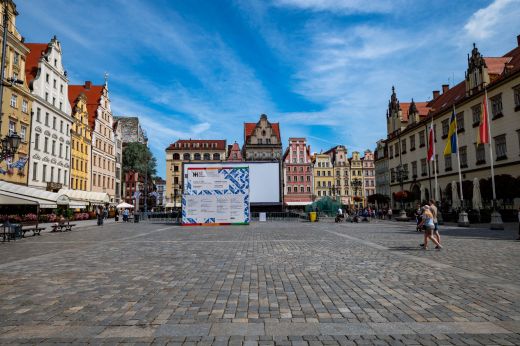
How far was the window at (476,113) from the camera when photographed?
1439 inches

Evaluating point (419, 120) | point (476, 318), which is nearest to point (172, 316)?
point (476, 318)

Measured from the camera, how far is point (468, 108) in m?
38.5

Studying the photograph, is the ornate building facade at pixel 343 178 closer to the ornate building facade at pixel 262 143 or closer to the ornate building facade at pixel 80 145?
the ornate building facade at pixel 262 143

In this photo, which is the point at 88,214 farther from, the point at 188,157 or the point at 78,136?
the point at 188,157

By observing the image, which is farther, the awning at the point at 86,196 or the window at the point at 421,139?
the window at the point at 421,139

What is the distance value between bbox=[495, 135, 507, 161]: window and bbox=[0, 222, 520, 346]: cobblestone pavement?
27499mm

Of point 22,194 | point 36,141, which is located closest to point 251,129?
point 36,141

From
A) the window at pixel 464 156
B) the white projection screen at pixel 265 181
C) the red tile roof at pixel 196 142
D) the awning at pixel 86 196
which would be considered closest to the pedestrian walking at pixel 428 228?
the window at pixel 464 156

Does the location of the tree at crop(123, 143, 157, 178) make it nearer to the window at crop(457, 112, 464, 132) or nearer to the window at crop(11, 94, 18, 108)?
the window at crop(11, 94, 18, 108)

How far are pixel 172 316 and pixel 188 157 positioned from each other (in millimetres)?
87822

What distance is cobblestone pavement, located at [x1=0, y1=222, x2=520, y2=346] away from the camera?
164 inches

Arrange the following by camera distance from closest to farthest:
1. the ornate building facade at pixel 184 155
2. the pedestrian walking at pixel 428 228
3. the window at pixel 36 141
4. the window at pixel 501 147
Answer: the pedestrian walking at pixel 428 228 < the window at pixel 501 147 < the window at pixel 36 141 < the ornate building facade at pixel 184 155

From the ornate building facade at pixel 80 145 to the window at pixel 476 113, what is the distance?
48.9 m

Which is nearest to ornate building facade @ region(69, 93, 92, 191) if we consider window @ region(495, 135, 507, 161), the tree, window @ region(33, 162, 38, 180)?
window @ region(33, 162, 38, 180)
